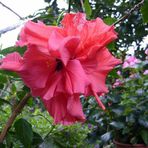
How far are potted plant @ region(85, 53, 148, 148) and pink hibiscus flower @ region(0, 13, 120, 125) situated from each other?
1413 mm

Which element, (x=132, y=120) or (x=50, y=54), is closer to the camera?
(x=50, y=54)

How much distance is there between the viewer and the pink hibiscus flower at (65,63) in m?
0.40

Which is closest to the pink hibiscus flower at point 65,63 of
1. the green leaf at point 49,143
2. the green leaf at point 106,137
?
the green leaf at point 49,143

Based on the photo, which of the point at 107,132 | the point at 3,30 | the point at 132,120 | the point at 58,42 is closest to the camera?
the point at 58,42

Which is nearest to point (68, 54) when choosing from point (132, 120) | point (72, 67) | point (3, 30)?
point (72, 67)

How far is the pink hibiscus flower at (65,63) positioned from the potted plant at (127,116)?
141 cm

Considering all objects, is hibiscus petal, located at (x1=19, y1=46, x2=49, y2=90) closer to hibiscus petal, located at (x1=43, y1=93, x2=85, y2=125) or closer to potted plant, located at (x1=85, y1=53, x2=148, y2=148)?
hibiscus petal, located at (x1=43, y1=93, x2=85, y2=125)

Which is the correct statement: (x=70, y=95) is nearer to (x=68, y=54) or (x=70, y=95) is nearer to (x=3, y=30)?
(x=68, y=54)

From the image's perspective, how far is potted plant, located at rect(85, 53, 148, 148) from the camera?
1903 mm

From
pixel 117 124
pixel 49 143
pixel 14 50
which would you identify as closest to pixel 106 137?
pixel 117 124

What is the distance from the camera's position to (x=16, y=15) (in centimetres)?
59

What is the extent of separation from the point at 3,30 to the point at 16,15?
6 cm

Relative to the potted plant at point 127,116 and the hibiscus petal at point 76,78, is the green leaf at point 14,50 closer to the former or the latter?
the hibiscus petal at point 76,78

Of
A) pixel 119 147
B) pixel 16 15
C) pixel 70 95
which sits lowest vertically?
pixel 119 147
